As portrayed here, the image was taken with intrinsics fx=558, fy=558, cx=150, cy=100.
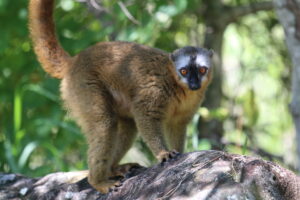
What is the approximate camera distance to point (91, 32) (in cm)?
725

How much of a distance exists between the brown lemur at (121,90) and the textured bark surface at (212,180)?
0.59m

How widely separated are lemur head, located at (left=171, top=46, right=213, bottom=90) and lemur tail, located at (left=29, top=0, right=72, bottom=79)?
1.08 m

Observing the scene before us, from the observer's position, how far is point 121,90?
5289mm

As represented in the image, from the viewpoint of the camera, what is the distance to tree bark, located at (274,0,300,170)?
18.4 ft

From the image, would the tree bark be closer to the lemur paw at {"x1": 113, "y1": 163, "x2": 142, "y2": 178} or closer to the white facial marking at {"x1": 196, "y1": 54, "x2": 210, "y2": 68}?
the white facial marking at {"x1": 196, "y1": 54, "x2": 210, "y2": 68}

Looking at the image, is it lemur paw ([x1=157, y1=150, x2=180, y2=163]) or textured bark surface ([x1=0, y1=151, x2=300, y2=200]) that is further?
lemur paw ([x1=157, y1=150, x2=180, y2=163])

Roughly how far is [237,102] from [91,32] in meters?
2.75

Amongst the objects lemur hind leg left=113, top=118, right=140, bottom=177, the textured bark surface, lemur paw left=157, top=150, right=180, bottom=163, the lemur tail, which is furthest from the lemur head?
the textured bark surface

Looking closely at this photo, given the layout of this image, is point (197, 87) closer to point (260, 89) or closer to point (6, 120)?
point (6, 120)

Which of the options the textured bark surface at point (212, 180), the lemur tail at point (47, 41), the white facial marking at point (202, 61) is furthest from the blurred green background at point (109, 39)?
the textured bark surface at point (212, 180)

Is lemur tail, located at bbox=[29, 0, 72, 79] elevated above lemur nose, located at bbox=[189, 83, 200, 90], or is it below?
above

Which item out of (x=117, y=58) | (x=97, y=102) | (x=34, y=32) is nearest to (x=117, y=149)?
(x=97, y=102)

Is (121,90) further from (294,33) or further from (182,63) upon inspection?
(294,33)

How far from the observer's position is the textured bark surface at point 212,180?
3.50 metres
